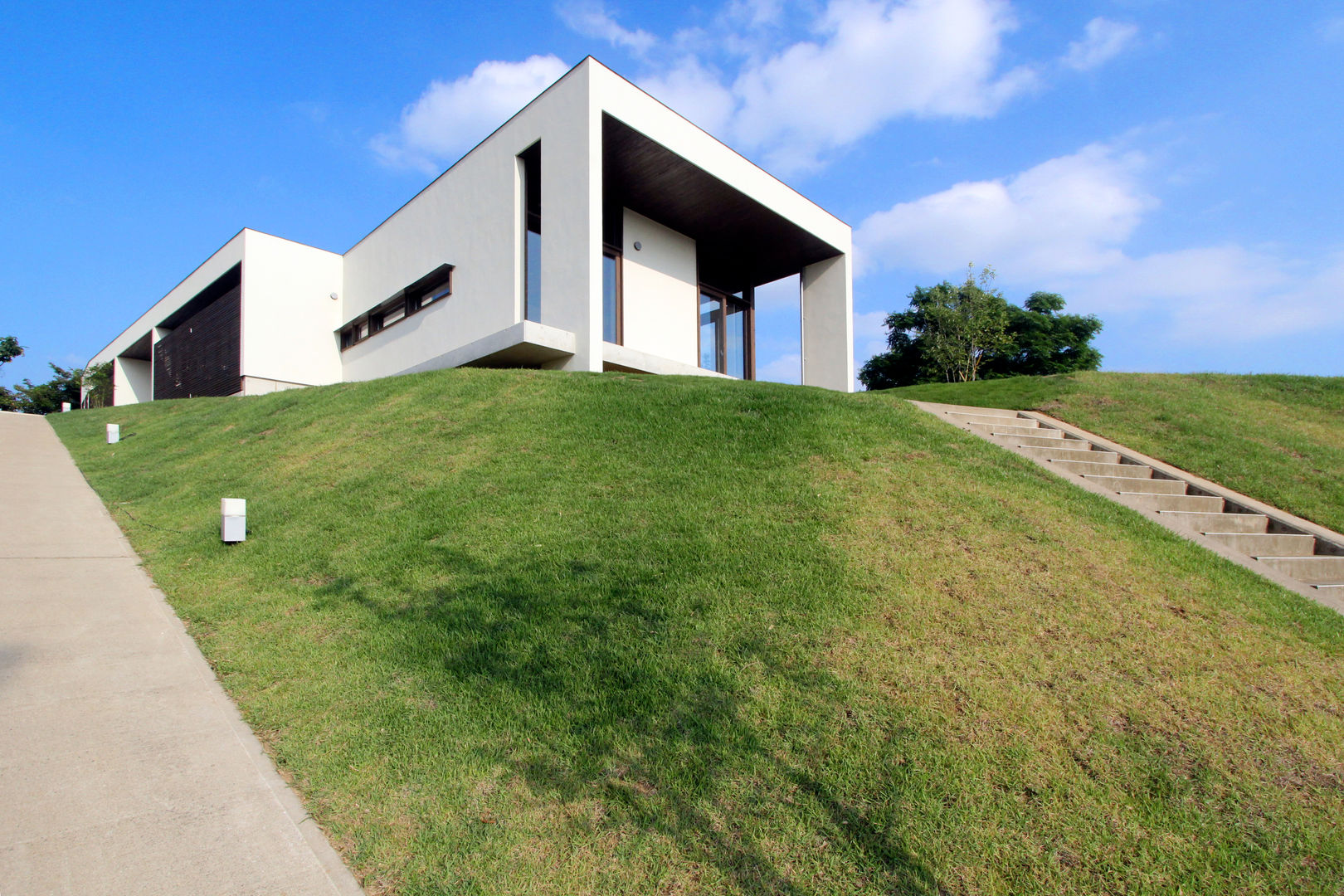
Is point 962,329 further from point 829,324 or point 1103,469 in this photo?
point 1103,469

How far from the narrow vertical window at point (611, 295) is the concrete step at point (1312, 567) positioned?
14.0 meters

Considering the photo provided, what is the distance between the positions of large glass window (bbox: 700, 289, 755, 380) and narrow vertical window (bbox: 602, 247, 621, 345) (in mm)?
3711

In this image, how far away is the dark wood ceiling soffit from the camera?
16.2 m

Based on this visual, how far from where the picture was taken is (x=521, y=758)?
362 cm

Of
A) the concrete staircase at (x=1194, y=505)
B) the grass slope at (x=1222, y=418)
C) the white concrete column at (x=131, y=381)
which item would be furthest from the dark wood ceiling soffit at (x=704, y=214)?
the white concrete column at (x=131, y=381)

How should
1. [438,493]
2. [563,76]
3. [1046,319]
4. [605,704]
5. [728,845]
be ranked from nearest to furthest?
1. [728,845]
2. [605,704]
3. [438,493]
4. [563,76]
5. [1046,319]

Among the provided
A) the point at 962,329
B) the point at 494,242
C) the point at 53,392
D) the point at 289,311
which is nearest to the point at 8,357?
the point at 53,392

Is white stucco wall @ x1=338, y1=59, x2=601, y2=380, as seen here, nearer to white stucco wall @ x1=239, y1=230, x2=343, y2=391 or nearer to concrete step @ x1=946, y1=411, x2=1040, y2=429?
white stucco wall @ x1=239, y1=230, x2=343, y2=391

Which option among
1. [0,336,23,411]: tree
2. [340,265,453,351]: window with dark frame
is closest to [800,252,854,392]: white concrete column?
[340,265,453,351]: window with dark frame

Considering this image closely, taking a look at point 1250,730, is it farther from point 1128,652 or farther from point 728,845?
point 728,845

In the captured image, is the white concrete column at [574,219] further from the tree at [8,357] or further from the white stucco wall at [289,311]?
the tree at [8,357]

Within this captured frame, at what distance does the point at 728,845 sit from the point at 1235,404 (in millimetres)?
13706

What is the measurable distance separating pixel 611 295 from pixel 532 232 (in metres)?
2.54

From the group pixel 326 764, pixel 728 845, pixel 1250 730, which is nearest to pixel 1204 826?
pixel 1250 730
